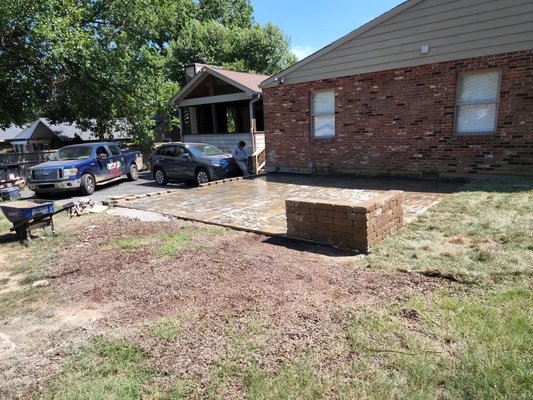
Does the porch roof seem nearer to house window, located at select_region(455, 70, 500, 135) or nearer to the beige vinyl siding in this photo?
the beige vinyl siding

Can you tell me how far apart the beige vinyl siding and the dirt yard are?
7353mm

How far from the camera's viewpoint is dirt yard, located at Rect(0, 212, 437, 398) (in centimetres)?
298

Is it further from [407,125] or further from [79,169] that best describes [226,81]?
[407,125]

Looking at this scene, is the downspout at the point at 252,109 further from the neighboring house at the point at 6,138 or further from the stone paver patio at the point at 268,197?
the neighboring house at the point at 6,138

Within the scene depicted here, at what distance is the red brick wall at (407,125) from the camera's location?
891 centimetres

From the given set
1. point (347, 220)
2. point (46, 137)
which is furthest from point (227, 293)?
point (46, 137)

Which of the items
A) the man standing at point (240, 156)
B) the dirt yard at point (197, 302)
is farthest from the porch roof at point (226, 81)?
the dirt yard at point (197, 302)

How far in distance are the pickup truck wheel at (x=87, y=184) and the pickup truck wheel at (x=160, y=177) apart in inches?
87.9

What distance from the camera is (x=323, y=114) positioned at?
41.0ft

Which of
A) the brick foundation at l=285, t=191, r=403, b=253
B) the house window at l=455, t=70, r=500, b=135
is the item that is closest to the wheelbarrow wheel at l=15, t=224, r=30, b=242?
the brick foundation at l=285, t=191, r=403, b=253

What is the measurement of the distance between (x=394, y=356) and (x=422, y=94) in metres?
9.11

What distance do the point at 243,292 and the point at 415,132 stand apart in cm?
835

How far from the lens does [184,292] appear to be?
4191 millimetres

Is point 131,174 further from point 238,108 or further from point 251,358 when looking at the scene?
point 251,358
